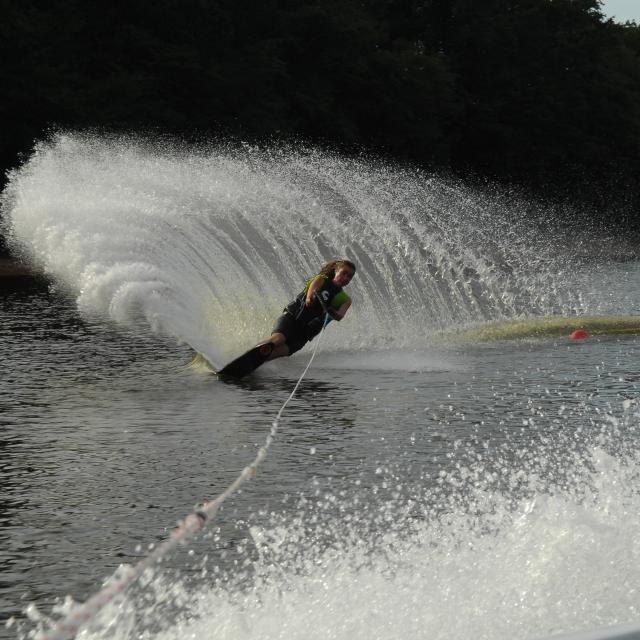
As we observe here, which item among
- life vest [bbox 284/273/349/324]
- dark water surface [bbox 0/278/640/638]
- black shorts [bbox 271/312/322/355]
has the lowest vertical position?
dark water surface [bbox 0/278/640/638]

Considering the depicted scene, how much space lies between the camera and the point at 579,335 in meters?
17.1

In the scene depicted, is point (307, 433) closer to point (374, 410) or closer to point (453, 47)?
point (374, 410)

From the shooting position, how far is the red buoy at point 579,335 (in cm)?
1697

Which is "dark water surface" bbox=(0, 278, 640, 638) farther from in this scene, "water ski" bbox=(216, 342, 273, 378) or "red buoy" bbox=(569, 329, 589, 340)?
"red buoy" bbox=(569, 329, 589, 340)

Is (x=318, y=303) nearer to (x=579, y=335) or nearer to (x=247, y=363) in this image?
(x=247, y=363)

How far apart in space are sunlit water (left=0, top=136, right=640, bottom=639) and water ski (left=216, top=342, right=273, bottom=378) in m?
0.14

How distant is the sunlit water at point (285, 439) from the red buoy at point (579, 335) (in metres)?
0.42

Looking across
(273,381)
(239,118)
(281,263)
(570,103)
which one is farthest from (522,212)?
(273,381)

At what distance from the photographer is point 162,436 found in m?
10.2

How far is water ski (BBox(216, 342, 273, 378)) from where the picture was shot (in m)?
13.2

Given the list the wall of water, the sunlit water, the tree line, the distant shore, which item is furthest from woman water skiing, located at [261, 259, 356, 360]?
the tree line

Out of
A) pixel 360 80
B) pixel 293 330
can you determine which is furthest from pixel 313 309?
pixel 360 80

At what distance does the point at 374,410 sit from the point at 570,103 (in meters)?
61.5

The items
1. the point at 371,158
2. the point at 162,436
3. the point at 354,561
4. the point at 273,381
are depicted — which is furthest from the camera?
the point at 371,158
